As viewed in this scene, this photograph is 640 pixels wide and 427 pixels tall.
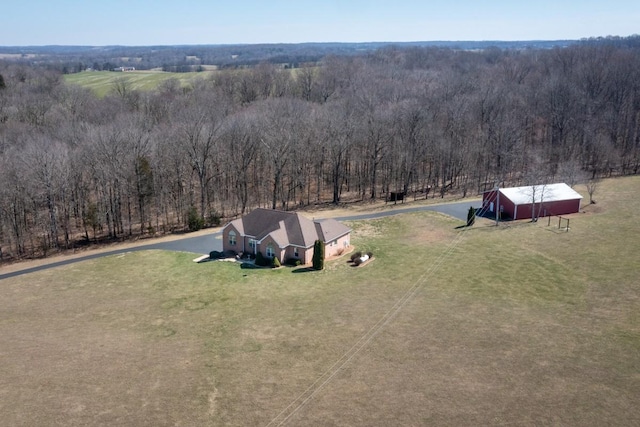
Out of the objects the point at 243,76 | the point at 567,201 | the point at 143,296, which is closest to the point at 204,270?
the point at 143,296

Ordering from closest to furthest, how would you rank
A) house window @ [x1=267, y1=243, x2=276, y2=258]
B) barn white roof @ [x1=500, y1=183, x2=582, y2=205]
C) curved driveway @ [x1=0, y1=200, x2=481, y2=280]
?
house window @ [x1=267, y1=243, x2=276, y2=258]
curved driveway @ [x1=0, y1=200, x2=481, y2=280]
barn white roof @ [x1=500, y1=183, x2=582, y2=205]

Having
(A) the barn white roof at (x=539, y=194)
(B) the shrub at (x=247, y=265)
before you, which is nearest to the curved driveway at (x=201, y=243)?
(A) the barn white roof at (x=539, y=194)

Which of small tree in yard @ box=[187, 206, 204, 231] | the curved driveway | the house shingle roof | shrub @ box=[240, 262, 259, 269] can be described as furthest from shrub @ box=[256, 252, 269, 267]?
small tree in yard @ box=[187, 206, 204, 231]

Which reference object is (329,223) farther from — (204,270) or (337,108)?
(337,108)

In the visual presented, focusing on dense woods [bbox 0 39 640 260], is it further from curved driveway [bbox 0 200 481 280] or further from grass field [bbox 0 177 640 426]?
grass field [bbox 0 177 640 426]

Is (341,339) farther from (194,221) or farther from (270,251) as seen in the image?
(194,221)

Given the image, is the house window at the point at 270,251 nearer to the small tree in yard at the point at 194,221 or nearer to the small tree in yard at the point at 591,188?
the small tree in yard at the point at 194,221

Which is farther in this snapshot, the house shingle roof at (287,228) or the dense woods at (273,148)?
the dense woods at (273,148)
